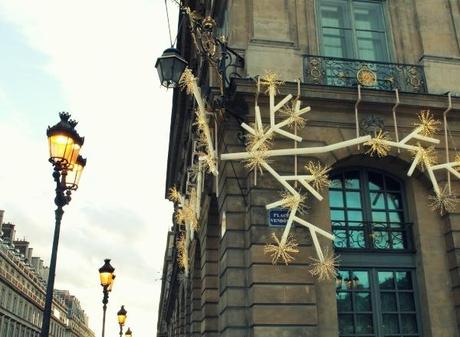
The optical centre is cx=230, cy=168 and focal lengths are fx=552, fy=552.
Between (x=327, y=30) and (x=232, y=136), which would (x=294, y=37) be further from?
(x=232, y=136)

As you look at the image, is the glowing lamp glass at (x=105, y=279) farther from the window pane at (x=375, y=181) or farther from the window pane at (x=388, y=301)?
the window pane at (x=388, y=301)

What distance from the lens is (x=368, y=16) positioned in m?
14.1

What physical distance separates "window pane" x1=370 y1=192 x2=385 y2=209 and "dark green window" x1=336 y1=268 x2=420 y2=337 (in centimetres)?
145

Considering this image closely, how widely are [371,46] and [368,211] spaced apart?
4303 millimetres

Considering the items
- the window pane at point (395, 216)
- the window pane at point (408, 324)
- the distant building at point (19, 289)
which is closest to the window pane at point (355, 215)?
the window pane at point (395, 216)

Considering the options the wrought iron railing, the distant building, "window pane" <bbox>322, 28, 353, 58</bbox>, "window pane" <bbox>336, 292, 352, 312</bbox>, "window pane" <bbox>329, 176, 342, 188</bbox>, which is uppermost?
the distant building

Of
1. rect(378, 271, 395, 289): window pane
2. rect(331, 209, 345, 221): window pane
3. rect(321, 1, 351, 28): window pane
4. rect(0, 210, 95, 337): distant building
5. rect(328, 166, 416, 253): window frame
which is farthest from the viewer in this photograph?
rect(0, 210, 95, 337): distant building

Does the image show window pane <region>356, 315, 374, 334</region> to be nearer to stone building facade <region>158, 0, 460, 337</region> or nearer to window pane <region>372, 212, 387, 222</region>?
stone building facade <region>158, 0, 460, 337</region>

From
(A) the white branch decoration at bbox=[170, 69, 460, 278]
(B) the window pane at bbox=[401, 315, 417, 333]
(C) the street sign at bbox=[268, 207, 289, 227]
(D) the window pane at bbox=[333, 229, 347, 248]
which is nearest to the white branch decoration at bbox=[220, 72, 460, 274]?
(A) the white branch decoration at bbox=[170, 69, 460, 278]

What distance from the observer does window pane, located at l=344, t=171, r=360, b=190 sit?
40.5ft

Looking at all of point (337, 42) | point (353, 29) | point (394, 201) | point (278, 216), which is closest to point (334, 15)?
point (353, 29)

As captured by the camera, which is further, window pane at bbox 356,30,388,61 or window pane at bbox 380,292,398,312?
window pane at bbox 356,30,388,61

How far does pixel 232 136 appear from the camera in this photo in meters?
11.8

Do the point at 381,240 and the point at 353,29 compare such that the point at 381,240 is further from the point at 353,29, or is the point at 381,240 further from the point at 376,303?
the point at 353,29
